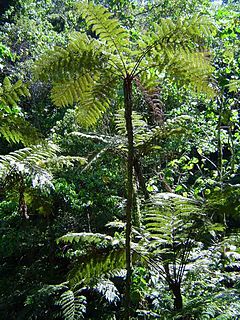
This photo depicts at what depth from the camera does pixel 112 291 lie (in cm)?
306

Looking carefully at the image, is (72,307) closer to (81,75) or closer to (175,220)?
(175,220)

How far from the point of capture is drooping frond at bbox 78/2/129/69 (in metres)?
1.89

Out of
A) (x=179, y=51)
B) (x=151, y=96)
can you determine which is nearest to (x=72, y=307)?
(x=179, y=51)

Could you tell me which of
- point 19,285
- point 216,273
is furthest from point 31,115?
point 216,273

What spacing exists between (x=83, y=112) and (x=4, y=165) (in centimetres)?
131

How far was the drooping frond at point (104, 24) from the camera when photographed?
189 centimetres

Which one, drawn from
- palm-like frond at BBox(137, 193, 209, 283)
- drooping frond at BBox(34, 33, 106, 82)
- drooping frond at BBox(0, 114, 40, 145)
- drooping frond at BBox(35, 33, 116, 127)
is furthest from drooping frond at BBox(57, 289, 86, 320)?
drooping frond at BBox(34, 33, 106, 82)

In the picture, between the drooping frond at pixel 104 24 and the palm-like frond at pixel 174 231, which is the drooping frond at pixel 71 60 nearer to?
the drooping frond at pixel 104 24

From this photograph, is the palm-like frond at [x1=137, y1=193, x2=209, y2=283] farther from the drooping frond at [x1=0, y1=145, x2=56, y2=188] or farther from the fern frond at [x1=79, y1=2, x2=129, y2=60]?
the fern frond at [x1=79, y1=2, x2=129, y2=60]

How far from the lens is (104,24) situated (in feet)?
6.21

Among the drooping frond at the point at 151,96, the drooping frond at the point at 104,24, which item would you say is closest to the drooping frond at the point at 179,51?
the drooping frond at the point at 104,24

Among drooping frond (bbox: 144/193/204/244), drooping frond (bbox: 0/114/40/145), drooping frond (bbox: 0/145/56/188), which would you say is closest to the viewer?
drooping frond (bbox: 0/114/40/145)

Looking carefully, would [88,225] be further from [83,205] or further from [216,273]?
[216,273]

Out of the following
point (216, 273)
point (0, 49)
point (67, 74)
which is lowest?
point (216, 273)
